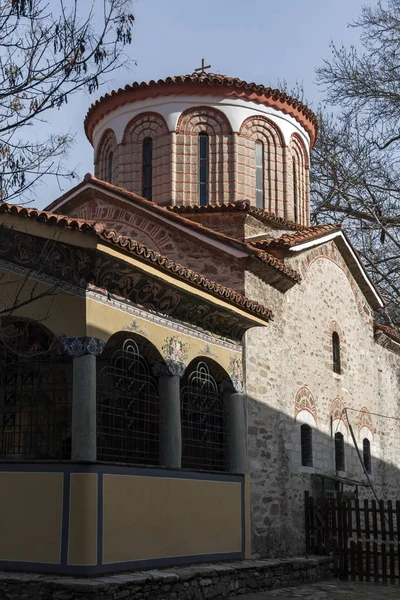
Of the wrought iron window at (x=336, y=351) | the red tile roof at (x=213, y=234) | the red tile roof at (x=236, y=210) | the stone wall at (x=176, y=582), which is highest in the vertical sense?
the red tile roof at (x=236, y=210)

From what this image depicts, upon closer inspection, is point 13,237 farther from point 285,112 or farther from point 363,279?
point 363,279

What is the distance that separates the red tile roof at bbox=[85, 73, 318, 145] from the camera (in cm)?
1524

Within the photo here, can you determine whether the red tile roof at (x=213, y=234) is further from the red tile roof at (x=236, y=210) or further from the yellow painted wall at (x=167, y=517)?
the yellow painted wall at (x=167, y=517)

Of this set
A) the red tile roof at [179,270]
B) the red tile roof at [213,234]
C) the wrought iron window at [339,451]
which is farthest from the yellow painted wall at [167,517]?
the wrought iron window at [339,451]

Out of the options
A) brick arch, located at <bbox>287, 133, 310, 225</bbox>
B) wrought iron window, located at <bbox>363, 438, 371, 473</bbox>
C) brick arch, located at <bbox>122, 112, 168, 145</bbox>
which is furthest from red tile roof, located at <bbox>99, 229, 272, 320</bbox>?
wrought iron window, located at <bbox>363, 438, 371, 473</bbox>

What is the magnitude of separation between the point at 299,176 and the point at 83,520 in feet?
32.8

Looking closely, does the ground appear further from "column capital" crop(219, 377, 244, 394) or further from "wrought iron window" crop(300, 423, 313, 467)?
"column capital" crop(219, 377, 244, 394)

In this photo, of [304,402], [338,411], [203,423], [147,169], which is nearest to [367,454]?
[338,411]

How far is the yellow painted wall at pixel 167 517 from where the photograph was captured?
885 centimetres

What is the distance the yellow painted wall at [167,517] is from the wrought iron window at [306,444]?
9.25 feet

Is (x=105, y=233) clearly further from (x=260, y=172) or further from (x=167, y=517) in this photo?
(x=260, y=172)

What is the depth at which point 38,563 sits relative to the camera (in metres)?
8.47

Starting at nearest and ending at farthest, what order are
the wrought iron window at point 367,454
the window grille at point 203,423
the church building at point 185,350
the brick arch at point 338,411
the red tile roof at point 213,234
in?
1. the church building at point 185,350
2. the window grille at point 203,423
3. the red tile roof at point 213,234
4. the brick arch at point 338,411
5. the wrought iron window at point 367,454

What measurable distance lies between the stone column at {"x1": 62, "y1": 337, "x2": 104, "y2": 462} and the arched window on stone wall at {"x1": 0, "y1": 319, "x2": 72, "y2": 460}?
0.27 m
